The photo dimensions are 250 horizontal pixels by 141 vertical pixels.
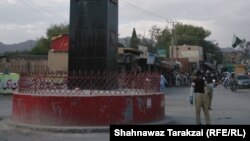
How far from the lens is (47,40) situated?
9156 cm

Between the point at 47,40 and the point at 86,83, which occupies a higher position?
the point at 47,40

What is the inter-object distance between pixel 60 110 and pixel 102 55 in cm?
397

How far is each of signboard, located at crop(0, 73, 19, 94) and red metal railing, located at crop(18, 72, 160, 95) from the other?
17.1 m

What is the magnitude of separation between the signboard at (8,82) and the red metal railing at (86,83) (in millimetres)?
17120

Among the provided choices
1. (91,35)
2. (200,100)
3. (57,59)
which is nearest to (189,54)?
(57,59)

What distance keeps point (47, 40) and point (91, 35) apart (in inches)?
2996

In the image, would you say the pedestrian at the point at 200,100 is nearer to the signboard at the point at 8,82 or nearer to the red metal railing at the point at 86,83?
the red metal railing at the point at 86,83

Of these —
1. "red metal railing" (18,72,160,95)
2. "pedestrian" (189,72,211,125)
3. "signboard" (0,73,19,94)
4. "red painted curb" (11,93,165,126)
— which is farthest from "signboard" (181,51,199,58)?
"red painted curb" (11,93,165,126)

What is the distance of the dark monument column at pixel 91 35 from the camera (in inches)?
659

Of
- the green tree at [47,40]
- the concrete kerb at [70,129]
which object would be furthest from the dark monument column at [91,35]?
the green tree at [47,40]

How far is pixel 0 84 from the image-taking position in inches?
1243

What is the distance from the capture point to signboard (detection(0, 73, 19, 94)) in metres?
31.3

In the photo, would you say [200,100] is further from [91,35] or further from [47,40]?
[47,40]

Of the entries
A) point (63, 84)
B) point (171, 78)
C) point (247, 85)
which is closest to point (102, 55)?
point (63, 84)
